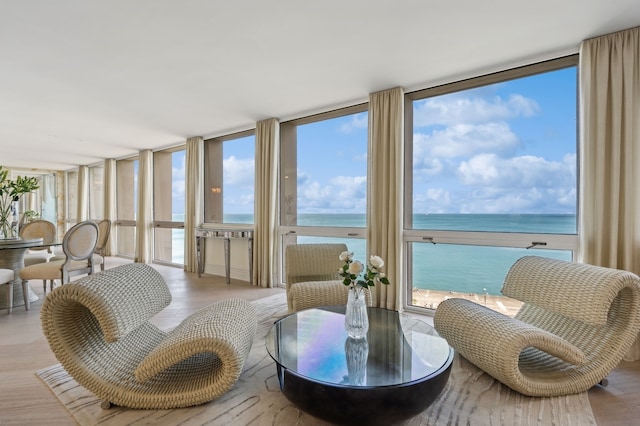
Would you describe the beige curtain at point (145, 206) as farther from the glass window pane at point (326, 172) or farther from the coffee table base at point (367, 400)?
the coffee table base at point (367, 400)

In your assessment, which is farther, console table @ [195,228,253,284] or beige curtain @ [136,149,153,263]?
beige curtain @ [136,149,153,263]

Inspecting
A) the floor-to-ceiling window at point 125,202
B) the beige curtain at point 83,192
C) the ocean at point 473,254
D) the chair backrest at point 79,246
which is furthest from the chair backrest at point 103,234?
the beige curtain at point 83,192

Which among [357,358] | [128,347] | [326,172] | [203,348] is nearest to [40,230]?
[128,347]

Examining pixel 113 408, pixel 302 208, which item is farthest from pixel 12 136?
pixel 113 408

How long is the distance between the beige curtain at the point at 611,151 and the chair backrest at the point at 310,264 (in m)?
2.17

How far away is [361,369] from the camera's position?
1688 mm

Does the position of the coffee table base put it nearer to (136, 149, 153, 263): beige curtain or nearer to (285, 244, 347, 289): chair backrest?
(285, 244, 347, 289): chair backrest

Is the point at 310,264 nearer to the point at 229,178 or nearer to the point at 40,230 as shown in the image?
the point at 229,178

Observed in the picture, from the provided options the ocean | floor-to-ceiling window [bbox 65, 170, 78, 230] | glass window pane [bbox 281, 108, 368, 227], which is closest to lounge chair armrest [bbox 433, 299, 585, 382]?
the ocean

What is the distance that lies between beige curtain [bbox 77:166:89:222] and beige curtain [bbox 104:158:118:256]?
4.46 ft

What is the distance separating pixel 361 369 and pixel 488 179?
2.66 meters

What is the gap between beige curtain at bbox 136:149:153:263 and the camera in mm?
6969

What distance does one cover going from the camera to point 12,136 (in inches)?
226

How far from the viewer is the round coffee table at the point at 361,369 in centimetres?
151
